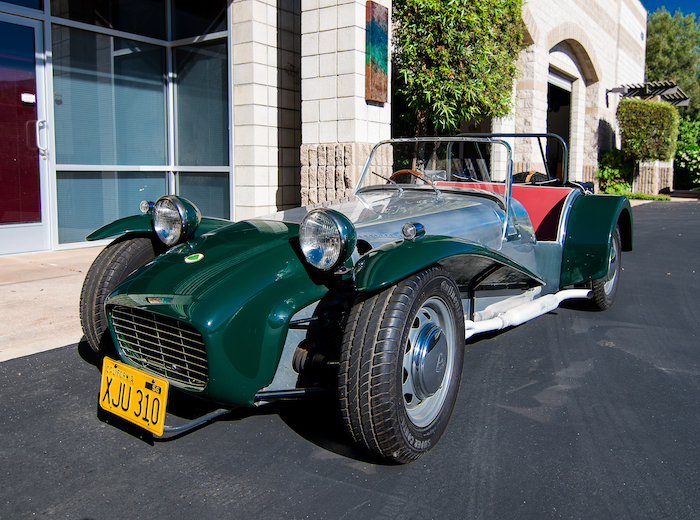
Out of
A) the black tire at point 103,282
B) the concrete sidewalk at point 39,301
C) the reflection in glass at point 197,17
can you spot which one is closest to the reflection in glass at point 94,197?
the concrete sidewalk at point 39,301

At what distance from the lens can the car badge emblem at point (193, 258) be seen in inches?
100

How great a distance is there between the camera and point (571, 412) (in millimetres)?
2711

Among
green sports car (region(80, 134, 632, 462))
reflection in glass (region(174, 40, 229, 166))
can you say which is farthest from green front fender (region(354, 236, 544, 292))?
reflection in glass (region(174, 40, 229, 166))

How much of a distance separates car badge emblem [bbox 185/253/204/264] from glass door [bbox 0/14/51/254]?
4909mm

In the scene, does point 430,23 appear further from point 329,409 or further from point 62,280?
point 329,409

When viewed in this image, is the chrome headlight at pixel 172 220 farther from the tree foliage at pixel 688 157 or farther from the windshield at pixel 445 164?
the tree foliage at pixel 688 157

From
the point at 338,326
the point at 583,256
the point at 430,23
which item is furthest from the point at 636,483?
the point at 430,23

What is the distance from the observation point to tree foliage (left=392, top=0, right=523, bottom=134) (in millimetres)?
7223

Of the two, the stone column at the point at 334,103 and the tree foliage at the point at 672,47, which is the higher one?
the tree foliage at the point at 672,47

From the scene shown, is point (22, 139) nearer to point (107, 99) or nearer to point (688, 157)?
point (107, 99)

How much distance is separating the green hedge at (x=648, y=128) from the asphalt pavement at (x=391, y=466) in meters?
16.4

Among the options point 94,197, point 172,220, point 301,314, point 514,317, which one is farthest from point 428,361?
point 94,197

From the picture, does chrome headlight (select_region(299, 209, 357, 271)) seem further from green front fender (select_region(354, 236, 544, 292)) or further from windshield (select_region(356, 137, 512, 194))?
windshield (select_region(356, 137, 512, 194))

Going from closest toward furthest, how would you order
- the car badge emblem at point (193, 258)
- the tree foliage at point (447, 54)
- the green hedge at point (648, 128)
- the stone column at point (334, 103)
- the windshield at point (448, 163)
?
the car badge emblem at point (193, 258) < the windshield at point (448, 163) < the stone column at point (334, 103) < the tree foliage at point (447, 54) < the green hedge at point (648, 128)
